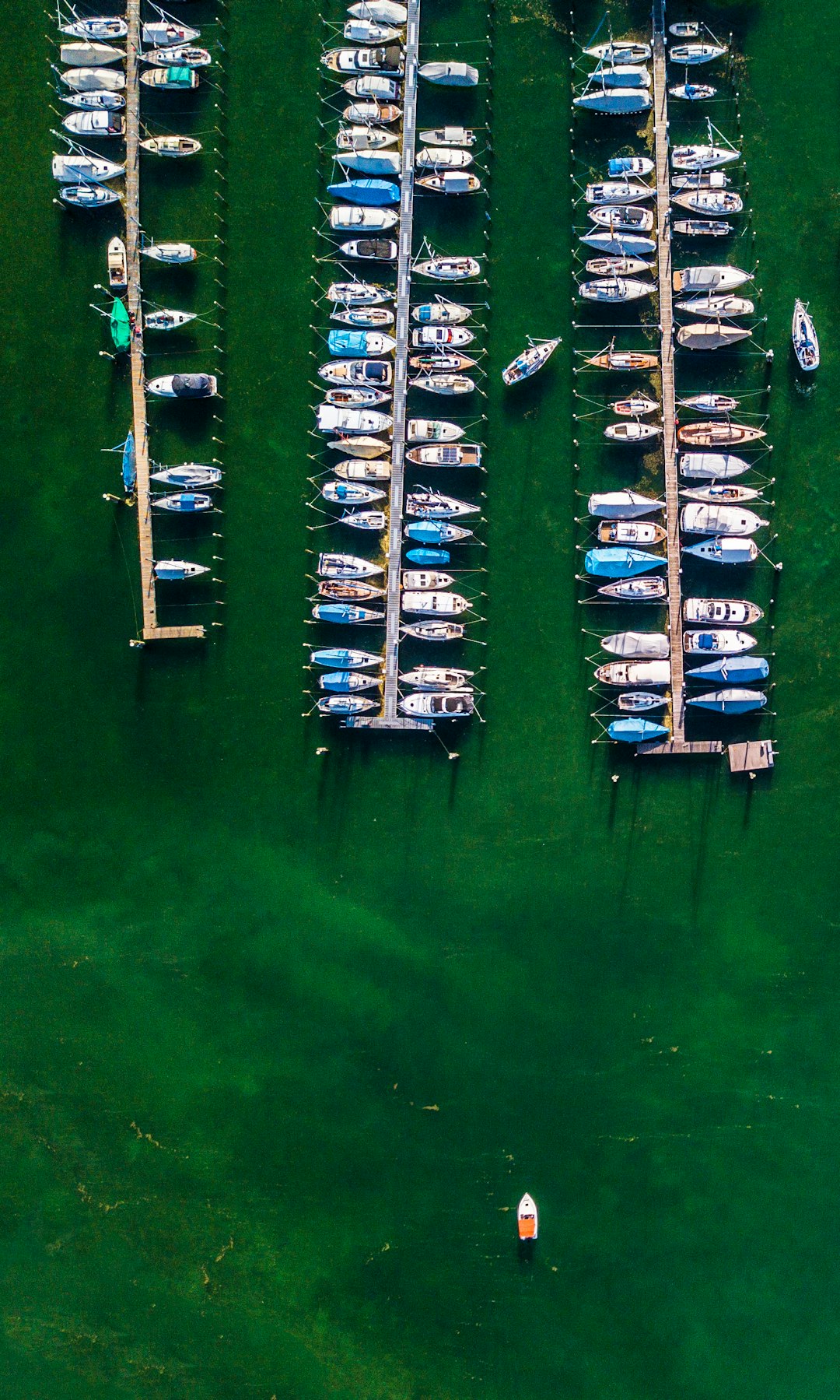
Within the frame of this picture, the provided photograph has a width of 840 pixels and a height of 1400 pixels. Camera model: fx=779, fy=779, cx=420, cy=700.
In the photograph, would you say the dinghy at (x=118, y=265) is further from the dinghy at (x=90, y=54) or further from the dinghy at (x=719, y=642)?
the dinghy at (x=719, y=642)

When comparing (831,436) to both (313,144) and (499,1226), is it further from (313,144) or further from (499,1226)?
(499,1226)

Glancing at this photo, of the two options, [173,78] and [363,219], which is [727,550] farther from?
[173,78]

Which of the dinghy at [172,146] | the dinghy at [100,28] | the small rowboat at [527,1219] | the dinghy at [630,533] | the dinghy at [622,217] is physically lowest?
the small rowboat at [527,1219]

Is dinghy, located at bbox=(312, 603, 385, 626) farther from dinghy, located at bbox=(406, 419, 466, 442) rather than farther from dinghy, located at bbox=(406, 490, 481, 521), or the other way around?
dinghy, located at bbox=(406, 419, 466, 442)

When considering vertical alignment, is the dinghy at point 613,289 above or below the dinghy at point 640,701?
above

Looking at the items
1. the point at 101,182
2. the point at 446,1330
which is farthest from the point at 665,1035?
the point at 101,182

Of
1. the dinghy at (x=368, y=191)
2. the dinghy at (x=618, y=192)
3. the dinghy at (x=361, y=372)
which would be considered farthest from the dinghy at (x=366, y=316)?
the dinghy at (x=618, y=192)
